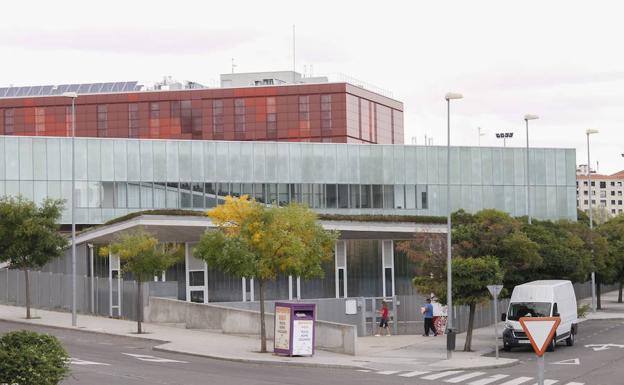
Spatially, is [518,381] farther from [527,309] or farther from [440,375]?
[527,309]

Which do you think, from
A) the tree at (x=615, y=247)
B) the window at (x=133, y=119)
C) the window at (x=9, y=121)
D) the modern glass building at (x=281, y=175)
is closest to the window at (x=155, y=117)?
the window at (x=133, y=119)

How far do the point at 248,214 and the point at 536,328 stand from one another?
73.9ft

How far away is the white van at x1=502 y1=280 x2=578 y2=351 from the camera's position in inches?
1590

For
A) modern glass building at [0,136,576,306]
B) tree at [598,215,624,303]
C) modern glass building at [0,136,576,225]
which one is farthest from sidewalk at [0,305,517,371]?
modern glass building at [0,136,576,225]

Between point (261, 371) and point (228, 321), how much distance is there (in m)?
11.8

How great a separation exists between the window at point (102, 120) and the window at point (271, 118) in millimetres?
19889

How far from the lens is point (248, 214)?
3700cm

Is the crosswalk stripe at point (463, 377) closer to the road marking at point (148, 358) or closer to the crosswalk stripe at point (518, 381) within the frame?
the crosswalk stripe at point (518, 381)

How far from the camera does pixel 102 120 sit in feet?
453

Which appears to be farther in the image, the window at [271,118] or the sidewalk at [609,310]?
the window at [271,118]

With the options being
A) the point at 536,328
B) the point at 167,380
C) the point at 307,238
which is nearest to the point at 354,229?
the point at 307,238

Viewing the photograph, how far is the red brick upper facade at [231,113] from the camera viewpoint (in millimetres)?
135500

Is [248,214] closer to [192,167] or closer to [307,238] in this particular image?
[307,238]

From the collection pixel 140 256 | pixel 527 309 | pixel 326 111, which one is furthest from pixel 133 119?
pixel 527 309
